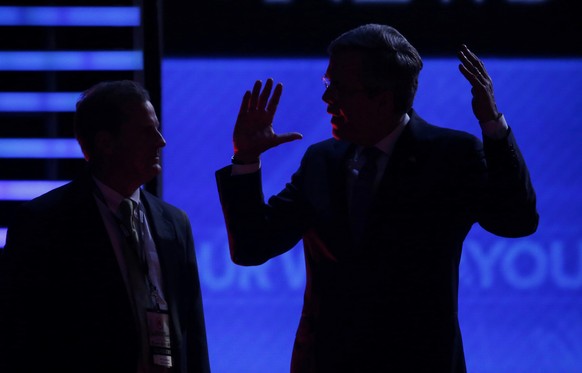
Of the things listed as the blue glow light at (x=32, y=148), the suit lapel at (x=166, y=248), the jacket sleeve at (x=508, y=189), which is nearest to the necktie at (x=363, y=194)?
the jacket sleeve at (x=508, y=189)

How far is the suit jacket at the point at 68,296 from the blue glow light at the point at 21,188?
50.2 inches

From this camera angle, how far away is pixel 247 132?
2.31m

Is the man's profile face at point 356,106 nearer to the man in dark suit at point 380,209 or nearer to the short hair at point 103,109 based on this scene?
the man in dark suit at point 380,209

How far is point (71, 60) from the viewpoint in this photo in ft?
12.1

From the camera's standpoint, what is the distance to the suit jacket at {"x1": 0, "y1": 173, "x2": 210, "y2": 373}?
2301mm

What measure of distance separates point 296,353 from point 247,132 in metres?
0.66

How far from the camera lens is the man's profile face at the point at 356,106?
235 centimetres

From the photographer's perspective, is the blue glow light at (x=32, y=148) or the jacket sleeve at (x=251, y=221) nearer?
the jacket sleeve at (x=251, y=221)

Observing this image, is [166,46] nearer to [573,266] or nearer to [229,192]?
[229,192]

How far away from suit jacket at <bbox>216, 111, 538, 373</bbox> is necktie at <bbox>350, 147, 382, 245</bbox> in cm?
3

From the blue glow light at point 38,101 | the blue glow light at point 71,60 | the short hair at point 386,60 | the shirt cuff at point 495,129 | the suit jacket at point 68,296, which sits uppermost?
the blue glow light at point 71,60

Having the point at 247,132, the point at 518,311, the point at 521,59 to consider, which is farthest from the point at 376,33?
the point at 518,311

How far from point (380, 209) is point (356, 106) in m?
0.32

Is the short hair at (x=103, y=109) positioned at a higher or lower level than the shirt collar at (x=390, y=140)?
higher
